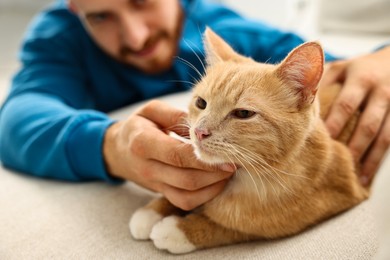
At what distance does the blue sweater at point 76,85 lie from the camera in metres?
1.09

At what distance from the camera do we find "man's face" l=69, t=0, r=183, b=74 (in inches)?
53.4

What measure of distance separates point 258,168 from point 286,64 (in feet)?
0.75

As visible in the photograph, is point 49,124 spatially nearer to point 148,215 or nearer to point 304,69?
point 148,215

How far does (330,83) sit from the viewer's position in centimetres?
112

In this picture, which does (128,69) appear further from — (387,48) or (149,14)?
(387,48)

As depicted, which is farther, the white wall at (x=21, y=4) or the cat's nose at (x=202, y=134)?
the white wall at (x=21, y=4)

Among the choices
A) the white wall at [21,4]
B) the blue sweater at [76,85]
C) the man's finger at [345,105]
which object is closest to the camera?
the man's finger at [345,105]

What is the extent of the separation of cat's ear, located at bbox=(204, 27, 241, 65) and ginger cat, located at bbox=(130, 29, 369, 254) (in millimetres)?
71

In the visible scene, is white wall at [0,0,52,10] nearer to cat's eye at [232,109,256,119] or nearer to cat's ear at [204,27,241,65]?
cat's ear at [204,27,241,65]

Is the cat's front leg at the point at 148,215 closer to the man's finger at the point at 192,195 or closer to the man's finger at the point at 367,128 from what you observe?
the man's finger at the point at 192,195

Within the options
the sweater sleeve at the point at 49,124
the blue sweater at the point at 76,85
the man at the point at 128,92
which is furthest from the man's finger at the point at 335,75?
the sweater sleeve at the point at 49,124

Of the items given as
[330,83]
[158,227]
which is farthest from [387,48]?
[158,227]

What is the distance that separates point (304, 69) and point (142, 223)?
489mm

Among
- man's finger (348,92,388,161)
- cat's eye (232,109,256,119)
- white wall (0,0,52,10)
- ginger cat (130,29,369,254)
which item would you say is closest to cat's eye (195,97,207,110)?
ginger cat (130,29,369,254)
